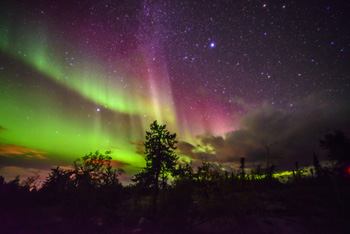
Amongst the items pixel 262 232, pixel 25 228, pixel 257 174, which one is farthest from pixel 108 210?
pixel 257 174

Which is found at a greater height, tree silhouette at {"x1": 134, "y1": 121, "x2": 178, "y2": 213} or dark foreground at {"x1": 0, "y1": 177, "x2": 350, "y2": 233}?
tree silhouette at {"x1": 134, "y1": 121, "x2": 178, "y2": 213}

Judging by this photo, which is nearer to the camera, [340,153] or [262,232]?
[262,232]

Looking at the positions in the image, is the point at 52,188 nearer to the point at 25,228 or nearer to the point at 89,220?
the point at 25,228

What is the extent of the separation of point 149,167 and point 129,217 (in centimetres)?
803

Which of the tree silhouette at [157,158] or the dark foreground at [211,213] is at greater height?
the tree silhouette at [157,158]

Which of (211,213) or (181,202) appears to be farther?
(181,202)

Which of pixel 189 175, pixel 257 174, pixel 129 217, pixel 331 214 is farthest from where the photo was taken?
pixel 257 174

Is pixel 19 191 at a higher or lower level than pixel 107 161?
lower

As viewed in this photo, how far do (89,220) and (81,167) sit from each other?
14.3 metres

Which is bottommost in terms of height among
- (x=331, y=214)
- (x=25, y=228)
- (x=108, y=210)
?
(x=25, y=228)

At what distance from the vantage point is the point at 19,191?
39406 millimetres

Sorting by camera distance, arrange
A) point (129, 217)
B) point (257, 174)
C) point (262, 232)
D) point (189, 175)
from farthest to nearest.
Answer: point (257, 174), point (189, 175), point (129, 217), point (262, 232)

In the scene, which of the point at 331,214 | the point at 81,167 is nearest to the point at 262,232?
the point at 331,214

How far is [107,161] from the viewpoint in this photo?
3675 cm
